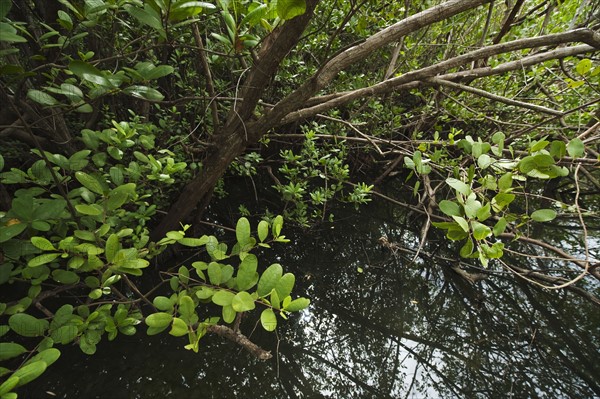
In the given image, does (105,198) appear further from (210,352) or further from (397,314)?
(397,314)

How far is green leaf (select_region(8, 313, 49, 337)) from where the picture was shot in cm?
84

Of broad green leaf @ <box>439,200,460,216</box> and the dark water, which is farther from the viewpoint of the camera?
the dark water

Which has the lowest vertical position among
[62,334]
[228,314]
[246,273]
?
[62,334]

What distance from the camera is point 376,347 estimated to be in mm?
2322

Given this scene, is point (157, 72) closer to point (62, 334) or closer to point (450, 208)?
point (62, 334)

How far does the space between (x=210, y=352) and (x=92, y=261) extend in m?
1.26

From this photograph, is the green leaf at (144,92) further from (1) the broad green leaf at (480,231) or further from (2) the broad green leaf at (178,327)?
(1) the broad green leaf at (480,231)

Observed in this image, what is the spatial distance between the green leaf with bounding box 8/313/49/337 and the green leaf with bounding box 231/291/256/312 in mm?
563

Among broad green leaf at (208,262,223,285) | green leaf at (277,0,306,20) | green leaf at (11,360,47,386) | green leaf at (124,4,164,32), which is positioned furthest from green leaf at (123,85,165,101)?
green leaf at (11,360,47,386)

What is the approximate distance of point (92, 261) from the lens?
96 centimetres

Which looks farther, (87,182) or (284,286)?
(87,182)

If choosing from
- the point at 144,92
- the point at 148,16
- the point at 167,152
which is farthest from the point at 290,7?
the point at 167,152

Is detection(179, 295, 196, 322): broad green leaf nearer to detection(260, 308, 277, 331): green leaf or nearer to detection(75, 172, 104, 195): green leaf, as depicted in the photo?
detection(260, 308, 277, 331): green leaf

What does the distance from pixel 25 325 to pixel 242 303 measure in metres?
0.62
